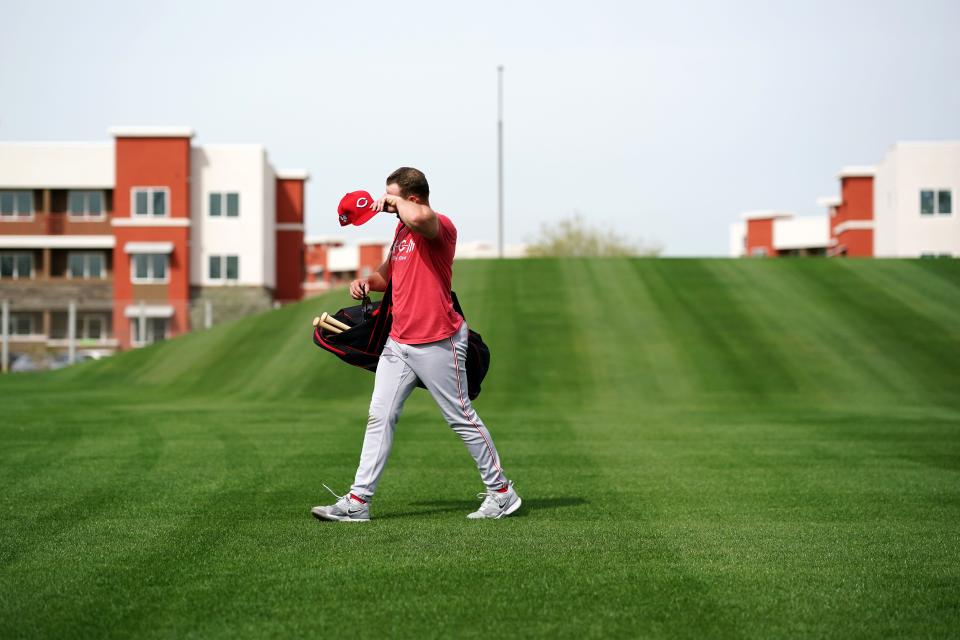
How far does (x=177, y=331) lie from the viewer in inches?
1553

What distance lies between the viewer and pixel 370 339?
7383 millimetres

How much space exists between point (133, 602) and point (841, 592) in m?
3.11

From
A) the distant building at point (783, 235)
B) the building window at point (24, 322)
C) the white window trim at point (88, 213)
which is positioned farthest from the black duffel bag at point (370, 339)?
the distant building at point (783, 235)

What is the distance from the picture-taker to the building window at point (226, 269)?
58375mm

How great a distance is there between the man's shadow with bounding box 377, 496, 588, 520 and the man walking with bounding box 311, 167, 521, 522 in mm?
347

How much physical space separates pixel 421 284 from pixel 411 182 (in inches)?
25.1

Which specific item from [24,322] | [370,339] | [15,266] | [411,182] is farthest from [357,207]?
[24,322]

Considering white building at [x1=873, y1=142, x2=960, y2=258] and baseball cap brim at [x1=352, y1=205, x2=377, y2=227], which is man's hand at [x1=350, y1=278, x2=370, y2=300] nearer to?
baseball cap brim at [x1=352, y1=205, x2=377, y2=227]

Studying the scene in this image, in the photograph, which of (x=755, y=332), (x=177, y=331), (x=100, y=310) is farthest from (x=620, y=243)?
(x=755, y=332)

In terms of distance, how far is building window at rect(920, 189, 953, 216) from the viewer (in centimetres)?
5534

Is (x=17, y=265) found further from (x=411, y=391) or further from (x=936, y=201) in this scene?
(x=411, y=391)

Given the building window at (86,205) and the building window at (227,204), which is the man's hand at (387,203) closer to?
the building window at (227,204)

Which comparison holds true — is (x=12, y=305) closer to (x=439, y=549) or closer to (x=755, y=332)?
(x=755, y=332)

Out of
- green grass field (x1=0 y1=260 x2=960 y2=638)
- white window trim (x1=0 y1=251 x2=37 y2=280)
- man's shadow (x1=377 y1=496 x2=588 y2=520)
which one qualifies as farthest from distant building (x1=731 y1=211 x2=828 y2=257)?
man's shadow (x1=377 y1=496 x2=588 y2=520)
